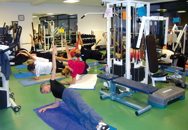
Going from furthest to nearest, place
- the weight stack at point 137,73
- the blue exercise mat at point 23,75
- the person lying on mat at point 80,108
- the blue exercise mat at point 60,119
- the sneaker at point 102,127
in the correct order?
the blue exercise mat at point 23,75, the weight stack at point 137,73, the blue exercise mat at point 60,119, the person lying on mat at point 80,108, the sneaker at point 102,127

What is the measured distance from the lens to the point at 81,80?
4.93 meters

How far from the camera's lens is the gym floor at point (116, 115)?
2.65 m

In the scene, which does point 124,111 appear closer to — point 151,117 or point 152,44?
point 151,117

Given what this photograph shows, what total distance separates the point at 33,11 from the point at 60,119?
7.85m

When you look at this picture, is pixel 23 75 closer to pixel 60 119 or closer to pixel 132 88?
pixel 60 119

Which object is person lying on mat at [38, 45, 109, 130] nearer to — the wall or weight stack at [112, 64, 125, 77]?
weight stack at [112, 64, 125, 77]

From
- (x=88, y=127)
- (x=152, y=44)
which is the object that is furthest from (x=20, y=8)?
(x=88, y=127)

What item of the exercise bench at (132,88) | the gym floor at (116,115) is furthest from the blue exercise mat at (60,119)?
the exercise bench at (132,88)

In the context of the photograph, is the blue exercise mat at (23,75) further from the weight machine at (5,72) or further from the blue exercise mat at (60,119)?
the blue exercise mat at (60,119)

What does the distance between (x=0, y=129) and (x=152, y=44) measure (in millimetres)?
3129

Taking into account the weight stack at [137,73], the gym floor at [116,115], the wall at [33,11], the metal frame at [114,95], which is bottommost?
the gym floor at [116,115]

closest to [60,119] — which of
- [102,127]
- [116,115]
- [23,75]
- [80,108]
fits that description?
[80,108]

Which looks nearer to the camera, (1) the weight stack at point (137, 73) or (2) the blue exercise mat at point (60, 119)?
(2) the blue exercise mat at point (60, 119)

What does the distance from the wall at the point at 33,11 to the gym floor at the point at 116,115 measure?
19.6 ft
